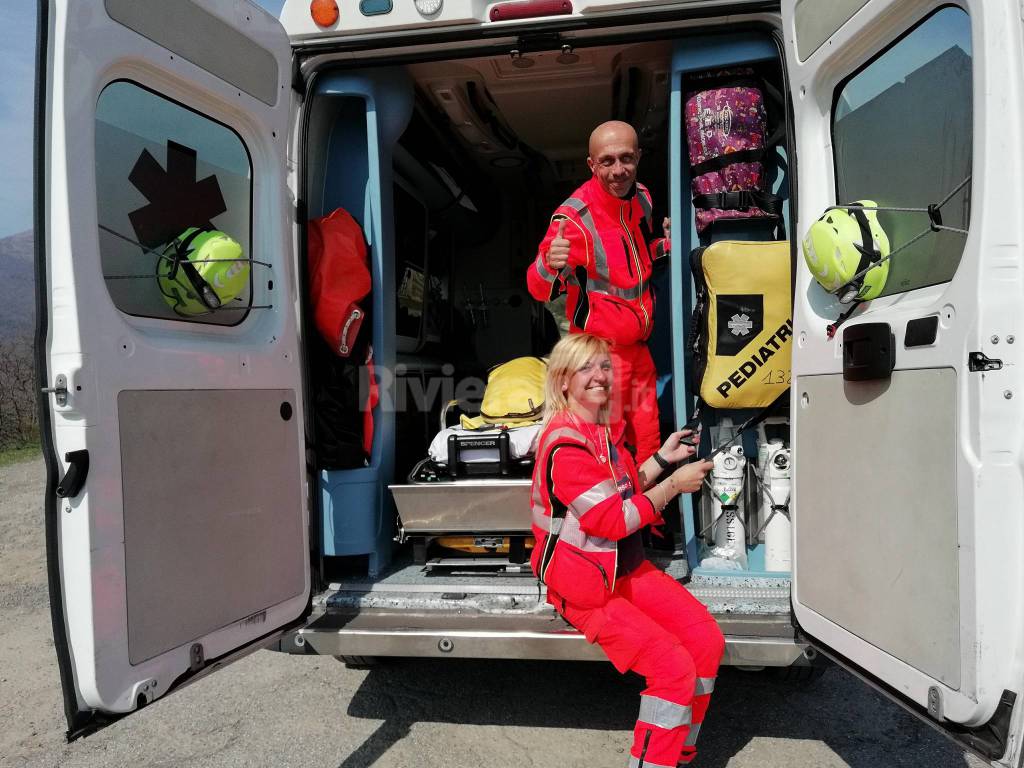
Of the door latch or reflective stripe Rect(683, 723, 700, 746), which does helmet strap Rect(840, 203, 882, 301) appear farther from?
the door latch

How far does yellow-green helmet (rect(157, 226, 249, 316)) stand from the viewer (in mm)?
2070

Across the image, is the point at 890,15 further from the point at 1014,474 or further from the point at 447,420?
the point at 447,420

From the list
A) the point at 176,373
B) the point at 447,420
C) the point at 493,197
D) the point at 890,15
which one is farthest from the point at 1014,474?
the point at 493,197

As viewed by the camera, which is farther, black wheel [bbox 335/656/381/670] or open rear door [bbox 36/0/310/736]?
black wheel [bbox 335/656/381/670]

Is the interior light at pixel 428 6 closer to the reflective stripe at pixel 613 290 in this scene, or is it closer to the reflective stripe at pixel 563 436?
the reflective stripe at pixel 613 290

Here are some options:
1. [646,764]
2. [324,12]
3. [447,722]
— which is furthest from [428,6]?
[447,722]

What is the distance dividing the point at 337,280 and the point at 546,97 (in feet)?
6.15

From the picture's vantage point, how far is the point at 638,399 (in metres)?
3.00

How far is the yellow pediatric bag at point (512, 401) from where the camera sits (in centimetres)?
318

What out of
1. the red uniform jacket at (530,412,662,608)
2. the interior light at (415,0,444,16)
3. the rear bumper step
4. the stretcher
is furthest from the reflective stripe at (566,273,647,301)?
the rear bumper step

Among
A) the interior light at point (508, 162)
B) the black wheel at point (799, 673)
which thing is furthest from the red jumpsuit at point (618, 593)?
the interior light at point (508, 162)

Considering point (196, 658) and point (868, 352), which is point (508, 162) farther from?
point (196, 658)

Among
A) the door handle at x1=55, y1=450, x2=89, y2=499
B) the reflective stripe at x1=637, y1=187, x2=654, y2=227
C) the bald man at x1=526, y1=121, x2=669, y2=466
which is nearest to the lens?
the door handle at x1=55, y1=450, x2=89, y2=499

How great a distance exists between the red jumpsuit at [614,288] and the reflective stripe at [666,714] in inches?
46.8
